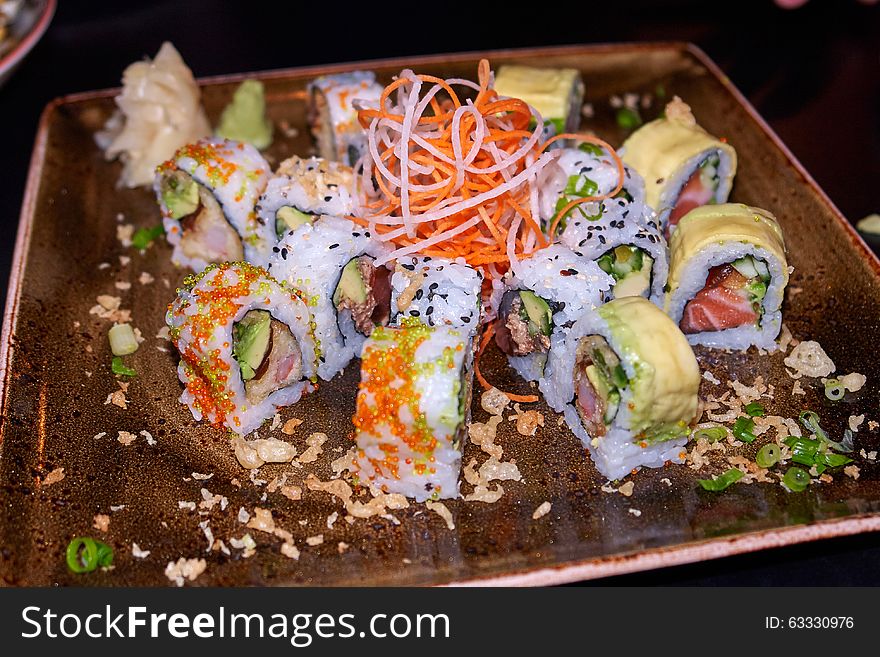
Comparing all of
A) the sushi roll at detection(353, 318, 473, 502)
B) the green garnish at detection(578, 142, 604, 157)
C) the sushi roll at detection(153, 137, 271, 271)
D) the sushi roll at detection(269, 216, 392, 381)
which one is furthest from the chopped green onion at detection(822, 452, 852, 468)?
the sushi roll at detection(153, 137, 271, 271)

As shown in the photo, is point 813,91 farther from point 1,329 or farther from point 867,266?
point 1,329

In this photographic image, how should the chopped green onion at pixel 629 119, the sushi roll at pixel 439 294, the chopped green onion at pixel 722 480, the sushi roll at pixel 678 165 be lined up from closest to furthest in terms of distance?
1. the chopped green onion at pixel 722 480
2. the sushi roll at pixel 439 294
3. the sushi roll at pixel 678 165
4. the chopped green onion at pixel 629 119

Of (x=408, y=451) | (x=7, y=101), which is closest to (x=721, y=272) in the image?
(x=408, y=451)

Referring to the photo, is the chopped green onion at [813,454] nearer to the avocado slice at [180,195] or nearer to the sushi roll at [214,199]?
the sushi roll at [214,199]

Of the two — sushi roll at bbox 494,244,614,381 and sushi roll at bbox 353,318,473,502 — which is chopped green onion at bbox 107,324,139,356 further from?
sushi roll at bbox 494,244,614,381

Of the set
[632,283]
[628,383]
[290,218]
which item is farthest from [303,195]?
[628,383]

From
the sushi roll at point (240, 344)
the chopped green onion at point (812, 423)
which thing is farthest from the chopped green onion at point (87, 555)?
the chopped green onion at point (812, 423)
